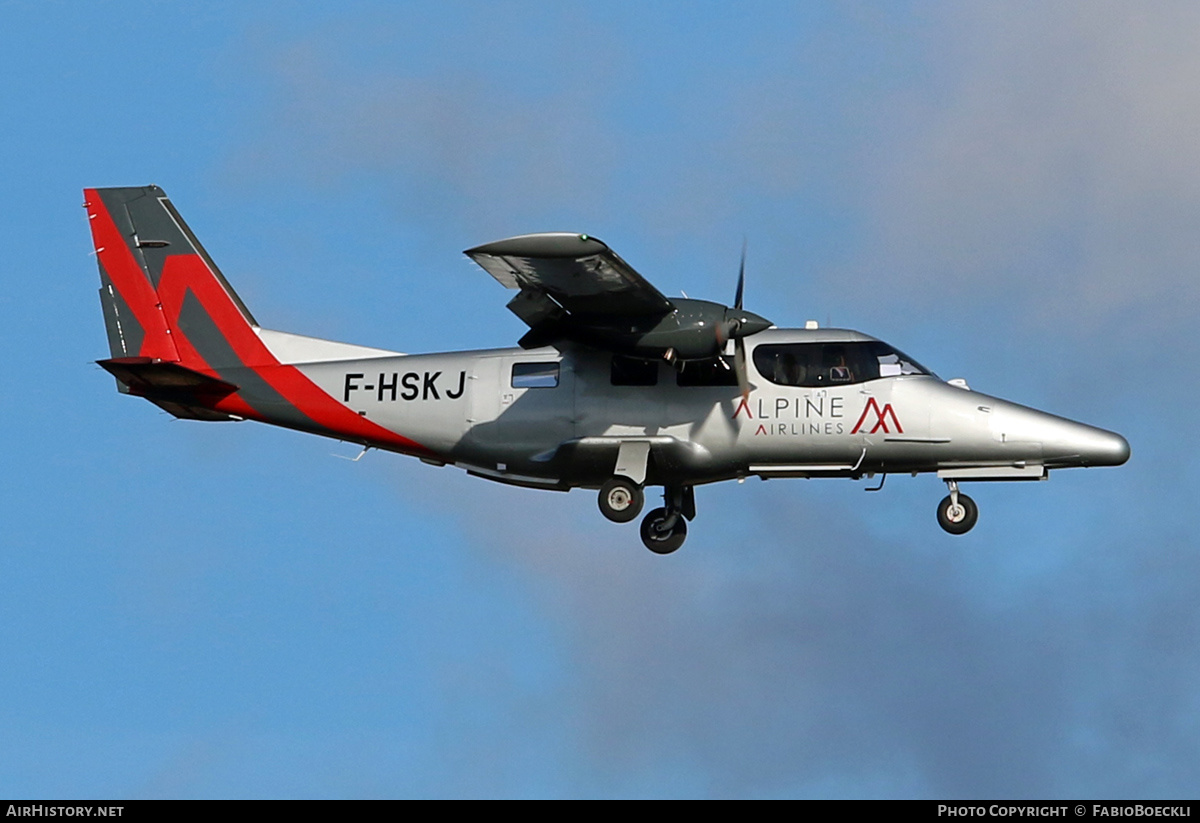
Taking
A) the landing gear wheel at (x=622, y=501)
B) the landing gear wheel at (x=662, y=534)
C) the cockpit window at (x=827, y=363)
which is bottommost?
the landing gear wheel at (x=662, y=534)

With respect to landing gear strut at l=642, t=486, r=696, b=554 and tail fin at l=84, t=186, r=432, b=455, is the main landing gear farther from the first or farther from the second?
tail fin at l=84, t=186, r=432, b=455

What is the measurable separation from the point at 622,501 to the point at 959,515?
437 centimetres

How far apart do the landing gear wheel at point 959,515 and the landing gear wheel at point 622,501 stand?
3.96 meters

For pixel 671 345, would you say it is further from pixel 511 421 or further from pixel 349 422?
pixel 349 422

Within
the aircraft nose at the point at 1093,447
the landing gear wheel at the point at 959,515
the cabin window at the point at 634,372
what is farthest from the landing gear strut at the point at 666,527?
the aircraft nose at the point at 1093,447

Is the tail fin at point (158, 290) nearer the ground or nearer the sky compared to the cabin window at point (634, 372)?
nearer the sky

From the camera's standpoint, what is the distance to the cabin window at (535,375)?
2497cm

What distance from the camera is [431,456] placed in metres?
25.8

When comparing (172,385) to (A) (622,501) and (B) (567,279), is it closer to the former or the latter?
(B) (567,279)

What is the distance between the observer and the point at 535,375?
25.1 metres

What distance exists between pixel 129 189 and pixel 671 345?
855 cm

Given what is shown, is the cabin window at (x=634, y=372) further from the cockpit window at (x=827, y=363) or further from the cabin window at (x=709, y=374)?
the cockpit window at (x=827, y=363)

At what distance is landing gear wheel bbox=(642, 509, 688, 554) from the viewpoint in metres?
25.4
